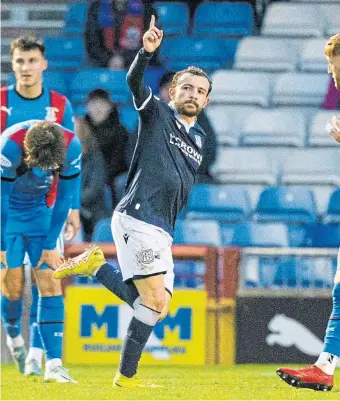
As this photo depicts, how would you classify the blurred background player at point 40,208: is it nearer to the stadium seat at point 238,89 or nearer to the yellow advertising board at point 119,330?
the yellow advertising board at point 119,330

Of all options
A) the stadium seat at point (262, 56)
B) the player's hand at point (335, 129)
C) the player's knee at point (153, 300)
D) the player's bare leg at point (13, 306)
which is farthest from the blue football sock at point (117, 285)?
the stadium seat at point (262, 56)

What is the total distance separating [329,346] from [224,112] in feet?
24.0

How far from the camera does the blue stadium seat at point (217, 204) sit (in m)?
12.0

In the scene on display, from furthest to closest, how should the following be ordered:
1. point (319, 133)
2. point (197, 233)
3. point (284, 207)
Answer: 1. point (319, 133)
2. point (284, 207)
3. point (197, 233)

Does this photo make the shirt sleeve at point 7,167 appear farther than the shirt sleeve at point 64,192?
No

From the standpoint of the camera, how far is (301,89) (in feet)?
44.3

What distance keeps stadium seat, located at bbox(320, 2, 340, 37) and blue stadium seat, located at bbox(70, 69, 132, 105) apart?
101 inches

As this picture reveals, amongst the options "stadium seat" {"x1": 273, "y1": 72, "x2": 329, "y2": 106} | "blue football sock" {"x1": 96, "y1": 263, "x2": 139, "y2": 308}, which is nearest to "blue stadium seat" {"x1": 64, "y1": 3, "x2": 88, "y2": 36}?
"stadium seat" {"x1": 273, "y1": 72, "x2": 329, "y2": 106}

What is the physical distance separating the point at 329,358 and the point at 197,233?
17.1 feet

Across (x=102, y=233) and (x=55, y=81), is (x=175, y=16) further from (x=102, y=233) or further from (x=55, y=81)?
(x=102, y=233)

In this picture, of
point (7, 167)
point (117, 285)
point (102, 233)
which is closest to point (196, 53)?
point (102, 233)

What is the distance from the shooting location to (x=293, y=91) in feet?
44.3

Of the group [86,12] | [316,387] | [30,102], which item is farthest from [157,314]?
[86,12]

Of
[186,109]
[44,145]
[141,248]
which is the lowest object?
[141,248]
